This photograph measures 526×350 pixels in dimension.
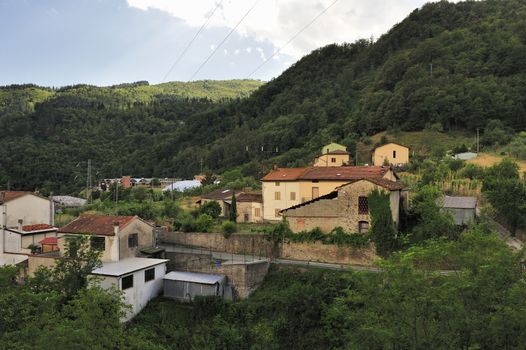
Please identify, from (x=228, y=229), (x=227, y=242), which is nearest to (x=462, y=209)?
(x=228, y=229)

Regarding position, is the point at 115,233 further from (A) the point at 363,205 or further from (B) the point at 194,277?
(A) the point at 363,205

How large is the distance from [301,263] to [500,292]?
16411 mm

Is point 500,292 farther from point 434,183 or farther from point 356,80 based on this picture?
point 356,80

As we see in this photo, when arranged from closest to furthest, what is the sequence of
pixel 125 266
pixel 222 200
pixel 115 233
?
1. pixel 125 266
2. pixel 115 233
3. pixel 222 200

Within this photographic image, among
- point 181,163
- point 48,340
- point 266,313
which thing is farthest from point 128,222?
point 181,163

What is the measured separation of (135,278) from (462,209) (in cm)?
2557

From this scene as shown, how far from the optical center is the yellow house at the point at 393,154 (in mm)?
63656

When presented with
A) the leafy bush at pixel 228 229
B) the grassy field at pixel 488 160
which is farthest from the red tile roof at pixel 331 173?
the grassy field at pixel 488 160

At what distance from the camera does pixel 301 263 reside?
104 feet

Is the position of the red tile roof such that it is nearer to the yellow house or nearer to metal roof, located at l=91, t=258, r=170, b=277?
metal roof, located at l=91, t=258, r=170, b=277

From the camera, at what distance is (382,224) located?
30.3 metres

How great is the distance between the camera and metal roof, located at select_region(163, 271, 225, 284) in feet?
96.5

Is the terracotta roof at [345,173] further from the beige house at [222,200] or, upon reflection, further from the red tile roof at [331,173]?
the beige house at [222,200]

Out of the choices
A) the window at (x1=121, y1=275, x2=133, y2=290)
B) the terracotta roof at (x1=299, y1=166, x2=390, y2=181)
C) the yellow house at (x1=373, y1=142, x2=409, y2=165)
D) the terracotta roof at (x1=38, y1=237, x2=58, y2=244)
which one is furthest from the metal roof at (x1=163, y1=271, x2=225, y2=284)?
the yellow house at (x1=373, y1=142, x2=409, y2=165)
